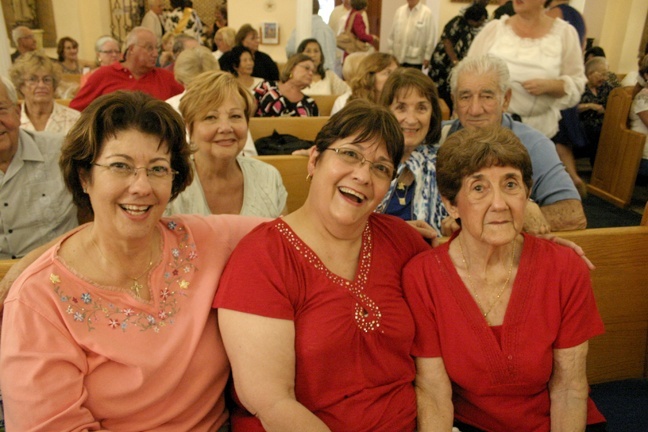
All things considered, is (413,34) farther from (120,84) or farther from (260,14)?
(120,84)

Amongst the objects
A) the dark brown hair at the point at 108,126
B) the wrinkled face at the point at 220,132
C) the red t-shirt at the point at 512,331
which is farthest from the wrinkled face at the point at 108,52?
the red t-shirt at the point at 512,331

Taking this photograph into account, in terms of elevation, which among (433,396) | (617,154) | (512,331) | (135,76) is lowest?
(617,154)

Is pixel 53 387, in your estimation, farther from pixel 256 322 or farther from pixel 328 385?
pixel 328 385

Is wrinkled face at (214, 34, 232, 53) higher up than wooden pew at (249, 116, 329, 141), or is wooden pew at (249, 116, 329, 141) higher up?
wrinkled face at (214, 34, 232, 53)

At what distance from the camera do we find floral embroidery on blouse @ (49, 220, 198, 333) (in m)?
1.30

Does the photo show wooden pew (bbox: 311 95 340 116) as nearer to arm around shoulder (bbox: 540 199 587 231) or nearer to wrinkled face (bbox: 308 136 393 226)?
arm around shoulder (bbox: 540 199 587 231)

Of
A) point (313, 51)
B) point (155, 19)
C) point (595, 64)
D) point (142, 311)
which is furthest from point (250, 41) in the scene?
point (142, 311)

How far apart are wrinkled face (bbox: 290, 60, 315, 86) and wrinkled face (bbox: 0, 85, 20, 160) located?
2.67 metres

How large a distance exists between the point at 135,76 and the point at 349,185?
364cm

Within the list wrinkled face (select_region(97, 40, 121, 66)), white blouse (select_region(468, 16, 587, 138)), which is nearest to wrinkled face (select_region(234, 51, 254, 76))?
wrinkled face (select_region(97, 40, 121, 66))

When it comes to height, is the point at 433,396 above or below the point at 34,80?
below

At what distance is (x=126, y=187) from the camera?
1.35m

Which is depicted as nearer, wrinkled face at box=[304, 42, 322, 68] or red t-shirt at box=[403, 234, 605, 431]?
red t-shirt at box=[403, 234, 605, 431]

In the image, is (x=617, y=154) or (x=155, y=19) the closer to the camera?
(x=617, y=154)
